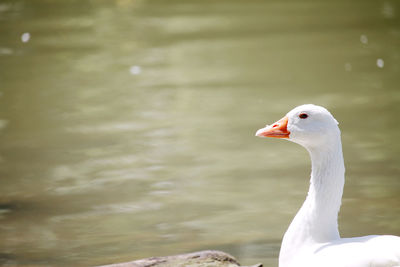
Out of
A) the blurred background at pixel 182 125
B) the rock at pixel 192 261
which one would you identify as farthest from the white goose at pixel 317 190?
the blurred background at pixel 182 125

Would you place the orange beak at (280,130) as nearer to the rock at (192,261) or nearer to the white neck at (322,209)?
the white neck at (322,209)

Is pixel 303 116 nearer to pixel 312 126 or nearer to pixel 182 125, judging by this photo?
pixel 312 126

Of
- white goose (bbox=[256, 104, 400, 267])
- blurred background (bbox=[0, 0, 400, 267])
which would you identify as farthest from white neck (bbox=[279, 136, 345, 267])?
blurred background (bbox=[0, 0, 400, 267])

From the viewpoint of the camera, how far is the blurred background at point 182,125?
223 inches

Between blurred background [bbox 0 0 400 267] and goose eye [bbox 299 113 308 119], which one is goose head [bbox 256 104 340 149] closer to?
goose eye [bbox 299 113 308 119]

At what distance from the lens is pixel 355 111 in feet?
28.1

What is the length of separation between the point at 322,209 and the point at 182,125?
13.9 ft

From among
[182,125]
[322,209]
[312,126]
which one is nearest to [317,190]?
[322,209]

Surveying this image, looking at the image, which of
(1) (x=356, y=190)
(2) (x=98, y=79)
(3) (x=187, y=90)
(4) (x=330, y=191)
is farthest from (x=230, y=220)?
(2) (x=98, y=79)

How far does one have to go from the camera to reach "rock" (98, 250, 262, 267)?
14.2 feet

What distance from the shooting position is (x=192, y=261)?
4.39 meters

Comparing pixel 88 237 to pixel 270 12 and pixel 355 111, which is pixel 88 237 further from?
pixel 270 12

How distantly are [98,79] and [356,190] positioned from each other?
5.06m

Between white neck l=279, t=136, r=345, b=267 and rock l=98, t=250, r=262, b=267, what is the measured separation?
0.28 m
